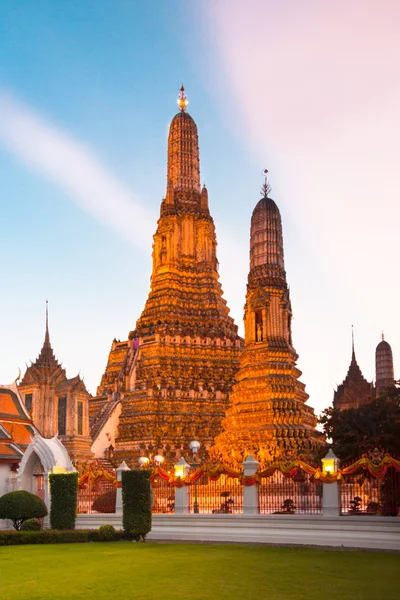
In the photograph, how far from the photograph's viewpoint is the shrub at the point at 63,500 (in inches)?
1027

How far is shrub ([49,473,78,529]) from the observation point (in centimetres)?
2608

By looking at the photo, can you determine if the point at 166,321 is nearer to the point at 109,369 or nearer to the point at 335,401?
the point at 109,369

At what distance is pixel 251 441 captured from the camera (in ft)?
154

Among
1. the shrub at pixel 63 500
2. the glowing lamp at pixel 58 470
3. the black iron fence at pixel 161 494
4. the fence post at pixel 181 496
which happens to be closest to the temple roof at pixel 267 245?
the black iron fence at pixel 161 494

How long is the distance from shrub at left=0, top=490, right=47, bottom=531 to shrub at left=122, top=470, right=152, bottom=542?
3.56 m

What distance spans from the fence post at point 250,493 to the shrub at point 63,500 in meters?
5.89

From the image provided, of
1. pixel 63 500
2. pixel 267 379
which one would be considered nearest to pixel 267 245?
pixel 267 379

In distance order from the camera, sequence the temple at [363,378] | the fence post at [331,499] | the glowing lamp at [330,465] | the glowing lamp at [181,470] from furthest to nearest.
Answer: the temple at [363,378], the glowing lamp at [181,470], the glowing lamp at [330,465], the fence post at [331,499]

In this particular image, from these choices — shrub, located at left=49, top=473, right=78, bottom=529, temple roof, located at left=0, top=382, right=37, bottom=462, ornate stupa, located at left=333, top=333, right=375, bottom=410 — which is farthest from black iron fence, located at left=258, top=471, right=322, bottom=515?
ornate stupa, located at left=333, top=333, right=375, bottom=410

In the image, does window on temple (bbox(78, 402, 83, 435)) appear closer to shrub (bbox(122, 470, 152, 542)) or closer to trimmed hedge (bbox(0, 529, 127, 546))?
trimmed hedge (bbox(0, 529, 127, 546))

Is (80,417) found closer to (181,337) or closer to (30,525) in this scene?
(181,337)

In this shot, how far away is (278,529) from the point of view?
75.6 feet

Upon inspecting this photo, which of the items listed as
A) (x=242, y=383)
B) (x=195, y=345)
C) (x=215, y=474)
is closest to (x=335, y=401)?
(x=195, y=345)

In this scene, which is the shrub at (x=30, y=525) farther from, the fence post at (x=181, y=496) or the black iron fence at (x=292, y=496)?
the black iron fence at (x=292, y=496)
